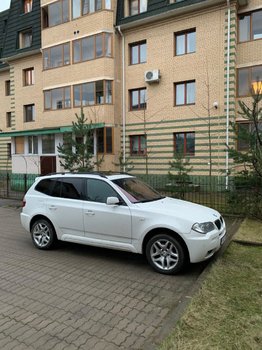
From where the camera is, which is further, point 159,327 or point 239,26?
point 239,26

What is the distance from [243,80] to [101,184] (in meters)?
13.2

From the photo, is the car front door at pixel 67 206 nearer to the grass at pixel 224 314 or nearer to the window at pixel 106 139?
the grass at pixel 224 314

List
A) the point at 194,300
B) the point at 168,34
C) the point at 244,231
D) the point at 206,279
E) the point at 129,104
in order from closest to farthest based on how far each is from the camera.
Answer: the point at 194,300 < the point at 206,279 < the point at 244,231 < the point at 168,34 < the point at 129,104

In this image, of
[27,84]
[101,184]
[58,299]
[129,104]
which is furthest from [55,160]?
[58,299]

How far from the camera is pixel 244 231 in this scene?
7395 millimetres

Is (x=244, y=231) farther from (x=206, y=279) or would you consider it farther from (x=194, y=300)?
(x=194, y=300)

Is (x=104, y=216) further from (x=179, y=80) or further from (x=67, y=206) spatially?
(x=179, y=80)

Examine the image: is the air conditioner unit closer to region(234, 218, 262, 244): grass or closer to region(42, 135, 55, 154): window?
region(42, 135, 55, 154): window

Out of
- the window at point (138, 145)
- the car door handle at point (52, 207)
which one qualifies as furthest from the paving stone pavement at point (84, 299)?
the window at point (138, 145)

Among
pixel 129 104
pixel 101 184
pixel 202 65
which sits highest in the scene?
pixel 202 65

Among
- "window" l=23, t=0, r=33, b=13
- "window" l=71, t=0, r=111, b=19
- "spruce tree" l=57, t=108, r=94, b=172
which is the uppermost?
"window" l=23, t=0, r=33, b=13

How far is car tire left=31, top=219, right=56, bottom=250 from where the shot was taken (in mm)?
6332

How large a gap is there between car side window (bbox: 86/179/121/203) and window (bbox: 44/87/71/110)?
14.7m

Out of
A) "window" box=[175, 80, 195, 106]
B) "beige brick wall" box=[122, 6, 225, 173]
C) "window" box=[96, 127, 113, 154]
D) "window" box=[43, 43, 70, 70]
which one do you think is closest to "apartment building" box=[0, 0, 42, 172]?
"window" box=[43, 43, 70, 70]
